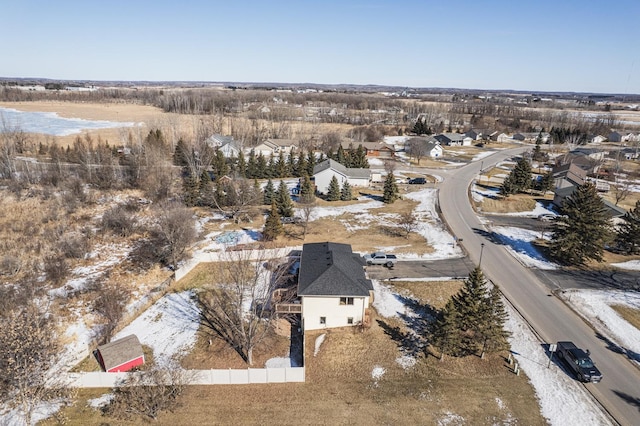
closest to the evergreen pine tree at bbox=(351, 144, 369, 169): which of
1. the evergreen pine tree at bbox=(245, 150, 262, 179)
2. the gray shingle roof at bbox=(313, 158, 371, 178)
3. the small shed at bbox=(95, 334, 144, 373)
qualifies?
the gray shingle roof at bbox=(313, 158, 371, 178)

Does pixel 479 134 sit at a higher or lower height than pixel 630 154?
higher

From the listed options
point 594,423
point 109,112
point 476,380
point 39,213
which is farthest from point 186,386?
point 109,112

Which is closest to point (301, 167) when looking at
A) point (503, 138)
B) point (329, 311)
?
point (329, 311)

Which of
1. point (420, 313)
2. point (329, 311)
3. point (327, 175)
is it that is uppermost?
point (327, 175)

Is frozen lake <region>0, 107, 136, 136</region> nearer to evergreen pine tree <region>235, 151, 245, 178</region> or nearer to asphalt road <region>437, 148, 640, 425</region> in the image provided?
evergreen pine tree <region>235, 151, 245, 178</region>

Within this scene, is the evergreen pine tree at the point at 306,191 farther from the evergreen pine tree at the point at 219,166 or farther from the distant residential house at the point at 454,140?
the distant residential house at the point at 454,140

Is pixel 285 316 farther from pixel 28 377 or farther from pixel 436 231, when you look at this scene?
pixel 436 231

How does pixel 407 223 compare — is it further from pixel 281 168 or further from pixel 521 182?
pixel 281 168
